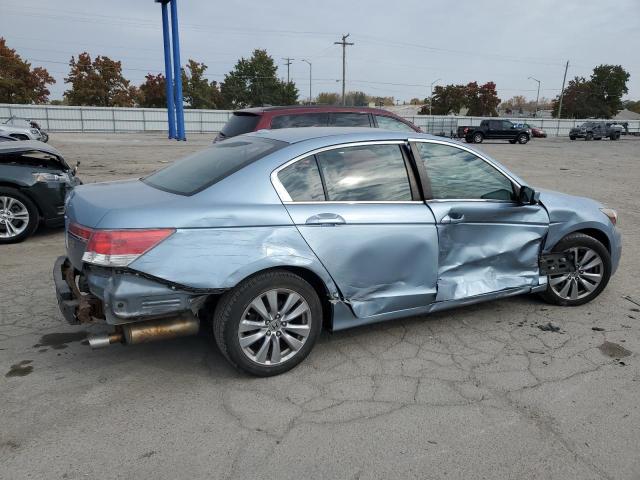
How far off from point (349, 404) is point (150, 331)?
4.08ft

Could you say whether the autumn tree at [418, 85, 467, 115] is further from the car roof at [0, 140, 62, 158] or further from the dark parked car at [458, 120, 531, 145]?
the car roof at [0, 140, 62, 158]

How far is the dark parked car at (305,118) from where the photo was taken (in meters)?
8.80

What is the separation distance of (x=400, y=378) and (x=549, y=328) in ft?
5.04

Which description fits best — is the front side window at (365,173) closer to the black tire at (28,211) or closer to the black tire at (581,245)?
the black tire at (581,245)

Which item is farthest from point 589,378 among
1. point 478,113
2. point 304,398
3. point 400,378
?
point 478,113

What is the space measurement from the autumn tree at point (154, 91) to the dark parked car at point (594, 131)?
2199 inches

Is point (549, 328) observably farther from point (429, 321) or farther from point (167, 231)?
point (167, 231)

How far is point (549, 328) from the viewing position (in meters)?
4.07

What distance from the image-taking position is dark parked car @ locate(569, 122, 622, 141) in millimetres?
45750

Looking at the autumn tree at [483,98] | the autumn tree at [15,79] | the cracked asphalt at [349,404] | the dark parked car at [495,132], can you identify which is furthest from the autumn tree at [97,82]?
the cracked asphalt at [349,404]

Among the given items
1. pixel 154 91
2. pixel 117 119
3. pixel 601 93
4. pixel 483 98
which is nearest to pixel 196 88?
pixel 154 91

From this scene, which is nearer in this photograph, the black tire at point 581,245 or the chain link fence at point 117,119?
the black tire at point 581,245

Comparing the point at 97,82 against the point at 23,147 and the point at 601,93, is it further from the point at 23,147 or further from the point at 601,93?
the point at 601,93

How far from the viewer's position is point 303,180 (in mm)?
3342
